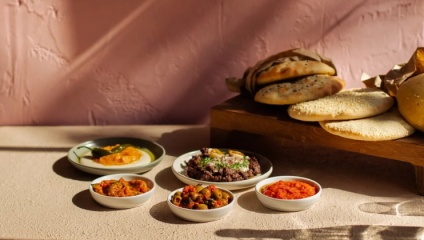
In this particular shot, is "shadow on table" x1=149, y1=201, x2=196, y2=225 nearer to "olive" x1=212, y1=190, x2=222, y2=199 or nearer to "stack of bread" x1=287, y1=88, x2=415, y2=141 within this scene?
"olive" x1=212, y1=190, x2=222, y2=199

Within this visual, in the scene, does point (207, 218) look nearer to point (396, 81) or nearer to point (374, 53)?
point (396, 81)

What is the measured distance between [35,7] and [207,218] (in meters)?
1.77

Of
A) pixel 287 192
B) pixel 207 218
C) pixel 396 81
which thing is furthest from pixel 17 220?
pixel 396 81

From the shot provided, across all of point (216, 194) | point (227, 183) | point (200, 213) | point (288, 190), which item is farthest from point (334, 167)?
point (200, 213)

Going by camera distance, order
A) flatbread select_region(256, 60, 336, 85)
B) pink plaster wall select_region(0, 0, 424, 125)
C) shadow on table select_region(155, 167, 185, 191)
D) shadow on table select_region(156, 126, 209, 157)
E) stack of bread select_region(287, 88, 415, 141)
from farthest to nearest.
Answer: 1. pink plaster wall select_region(0, 0, 424, 125)
2. shadow on table select_region(156, 126, 209, 157)
3. flatbread select_region(256, 60, 336, 85)
4. shadow on table select_region(155, 167, 185, 191)
5. stack of bread select_region(287, 88, 415, 141)

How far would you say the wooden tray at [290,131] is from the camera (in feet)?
7.07

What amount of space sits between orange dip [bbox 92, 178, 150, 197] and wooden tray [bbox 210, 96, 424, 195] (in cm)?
64

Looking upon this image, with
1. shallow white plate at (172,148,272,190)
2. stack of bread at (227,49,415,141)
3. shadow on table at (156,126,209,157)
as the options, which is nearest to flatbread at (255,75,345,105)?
stack of bread at (227,49,415,141)

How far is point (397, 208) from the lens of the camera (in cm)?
208

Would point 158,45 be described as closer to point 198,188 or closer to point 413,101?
point 198,188

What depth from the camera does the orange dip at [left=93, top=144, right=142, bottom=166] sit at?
2407mm

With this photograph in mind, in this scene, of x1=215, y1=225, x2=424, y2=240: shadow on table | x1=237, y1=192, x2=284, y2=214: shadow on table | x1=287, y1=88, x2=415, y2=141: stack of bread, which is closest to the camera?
x1=215, y1=225, x2=424, y2=240: shadow on table

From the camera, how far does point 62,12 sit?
295cm

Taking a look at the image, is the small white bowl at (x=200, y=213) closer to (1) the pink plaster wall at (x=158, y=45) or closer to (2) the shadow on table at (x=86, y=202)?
(2) the shadow on table at (x=86, y=202)
